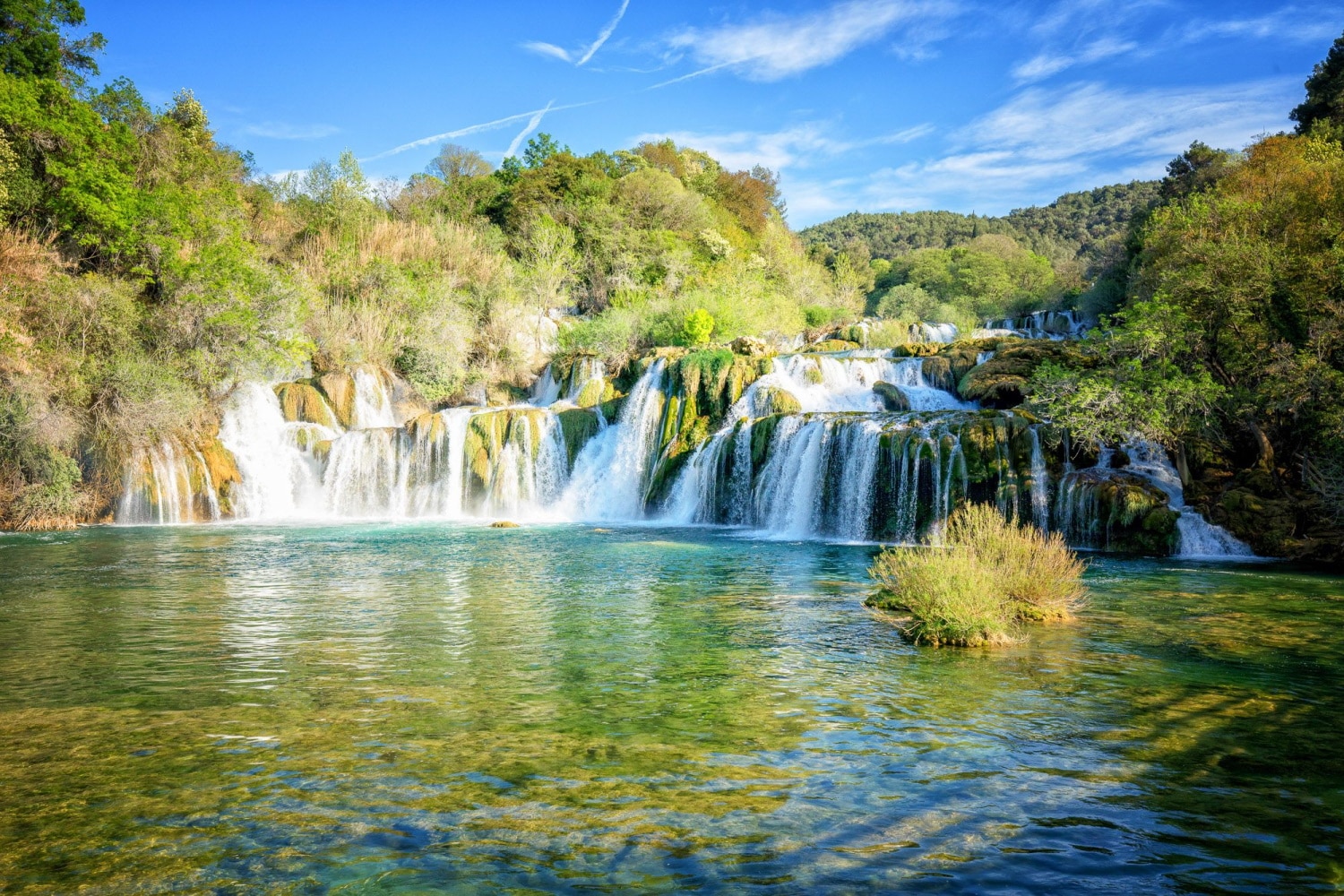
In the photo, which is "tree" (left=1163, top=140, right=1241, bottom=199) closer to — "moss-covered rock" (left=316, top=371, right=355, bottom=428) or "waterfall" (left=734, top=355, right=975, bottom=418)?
"waterfall" (left=734, top=355, right=975, bottom=418)

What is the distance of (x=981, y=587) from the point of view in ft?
32.7

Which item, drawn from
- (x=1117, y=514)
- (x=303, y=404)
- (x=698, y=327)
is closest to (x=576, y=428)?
(x=698, y=327)

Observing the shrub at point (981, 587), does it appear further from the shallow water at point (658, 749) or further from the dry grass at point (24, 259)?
the dry grass at point (24, 259)

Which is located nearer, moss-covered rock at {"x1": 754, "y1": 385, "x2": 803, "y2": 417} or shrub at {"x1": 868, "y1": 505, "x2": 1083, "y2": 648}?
shrub at {"x1": 868, "y1": 505, "x2": 1083, "y2": 648}

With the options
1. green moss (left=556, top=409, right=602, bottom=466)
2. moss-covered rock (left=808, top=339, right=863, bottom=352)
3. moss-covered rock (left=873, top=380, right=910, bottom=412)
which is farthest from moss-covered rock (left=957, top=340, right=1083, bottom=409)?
green moss (left=556, top=409, right=602, bottom=466)

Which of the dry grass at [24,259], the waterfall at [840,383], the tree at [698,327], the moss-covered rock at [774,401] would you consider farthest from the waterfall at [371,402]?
the moss-covered rock at [774,401]

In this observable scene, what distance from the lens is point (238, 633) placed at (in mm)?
10578

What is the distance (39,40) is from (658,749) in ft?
130

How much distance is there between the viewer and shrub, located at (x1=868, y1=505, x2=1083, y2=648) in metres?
9.84

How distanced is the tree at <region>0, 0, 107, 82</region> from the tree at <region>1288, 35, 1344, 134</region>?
176ft

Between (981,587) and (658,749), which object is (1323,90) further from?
(658,749)

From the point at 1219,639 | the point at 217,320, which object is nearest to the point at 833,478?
the point at 1219,639

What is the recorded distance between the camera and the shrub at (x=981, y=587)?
9.84 metres

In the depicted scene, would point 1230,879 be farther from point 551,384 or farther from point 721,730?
point 551,384
